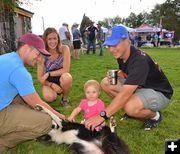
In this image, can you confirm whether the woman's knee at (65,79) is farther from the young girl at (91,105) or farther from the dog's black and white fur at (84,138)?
the dog's black and white fur at (84,138)

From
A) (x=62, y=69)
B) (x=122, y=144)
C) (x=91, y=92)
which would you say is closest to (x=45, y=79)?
(x=62, y=69)

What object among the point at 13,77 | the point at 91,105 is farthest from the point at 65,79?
the point at 13,77

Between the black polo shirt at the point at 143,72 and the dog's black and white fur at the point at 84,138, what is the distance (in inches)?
29.2

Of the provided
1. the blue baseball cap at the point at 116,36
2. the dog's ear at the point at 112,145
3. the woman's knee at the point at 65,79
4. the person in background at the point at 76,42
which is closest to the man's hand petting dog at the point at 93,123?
the dog's ear at the point at 112,145

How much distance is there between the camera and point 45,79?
233 inches

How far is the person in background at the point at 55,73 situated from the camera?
586cm

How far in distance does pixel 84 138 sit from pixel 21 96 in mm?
843

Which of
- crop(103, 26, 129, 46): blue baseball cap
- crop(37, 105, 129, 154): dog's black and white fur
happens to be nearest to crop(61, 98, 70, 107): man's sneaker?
crop(37, 105, 129, 154): dog's black and white fur

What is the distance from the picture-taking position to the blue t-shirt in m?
3.50

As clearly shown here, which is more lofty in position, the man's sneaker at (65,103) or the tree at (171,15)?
the tree at (171,15)

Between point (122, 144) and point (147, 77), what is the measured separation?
1250 mm

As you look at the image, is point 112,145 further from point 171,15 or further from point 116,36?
point 171,15

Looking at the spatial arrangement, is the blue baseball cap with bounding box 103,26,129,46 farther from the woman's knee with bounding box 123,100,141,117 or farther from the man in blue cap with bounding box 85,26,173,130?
the woman's knee with bounding box 123,100,141,117

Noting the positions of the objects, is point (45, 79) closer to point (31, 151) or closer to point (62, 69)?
point (62, 69)
